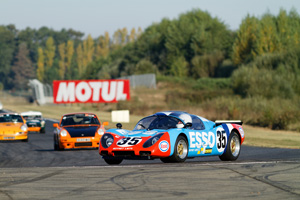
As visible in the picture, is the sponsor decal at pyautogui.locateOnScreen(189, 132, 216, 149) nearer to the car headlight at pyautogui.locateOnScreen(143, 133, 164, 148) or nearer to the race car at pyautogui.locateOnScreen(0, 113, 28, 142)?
the car headlight at pyautogui.locateOnScreen(143, 133, 164, 148)

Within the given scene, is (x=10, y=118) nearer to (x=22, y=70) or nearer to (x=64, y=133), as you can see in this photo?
(x=64, y=133)

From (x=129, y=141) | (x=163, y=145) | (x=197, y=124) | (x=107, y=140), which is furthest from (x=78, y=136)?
(x=163, y=145)

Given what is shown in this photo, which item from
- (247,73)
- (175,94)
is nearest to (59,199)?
(247,73)

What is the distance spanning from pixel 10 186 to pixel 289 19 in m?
72.1

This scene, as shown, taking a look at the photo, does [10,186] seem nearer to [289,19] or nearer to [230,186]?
[230,186]

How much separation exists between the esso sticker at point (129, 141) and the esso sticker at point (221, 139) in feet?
7.81

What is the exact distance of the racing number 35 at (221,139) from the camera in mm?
15430

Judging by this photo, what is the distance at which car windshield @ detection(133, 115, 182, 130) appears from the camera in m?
14.9

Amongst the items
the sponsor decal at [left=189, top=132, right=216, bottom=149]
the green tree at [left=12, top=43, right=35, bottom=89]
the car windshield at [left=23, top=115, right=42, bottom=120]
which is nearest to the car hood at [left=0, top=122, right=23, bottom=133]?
the car windshield at [left=23, top=115, right=42, bottom=120]

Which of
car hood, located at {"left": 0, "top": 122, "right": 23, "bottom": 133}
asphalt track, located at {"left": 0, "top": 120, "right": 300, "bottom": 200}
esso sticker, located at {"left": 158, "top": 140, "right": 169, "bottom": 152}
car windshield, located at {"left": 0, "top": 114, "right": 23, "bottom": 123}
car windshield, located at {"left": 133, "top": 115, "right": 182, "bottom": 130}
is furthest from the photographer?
car windshield, located at {"left": 0, "top": 114, "right": 23, "bottom": 123}

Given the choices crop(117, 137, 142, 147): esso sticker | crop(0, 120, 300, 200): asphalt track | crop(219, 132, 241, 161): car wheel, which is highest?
crop(117, 137, 142, 147): esso sticker

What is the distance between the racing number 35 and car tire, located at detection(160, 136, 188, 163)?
4.19 ft

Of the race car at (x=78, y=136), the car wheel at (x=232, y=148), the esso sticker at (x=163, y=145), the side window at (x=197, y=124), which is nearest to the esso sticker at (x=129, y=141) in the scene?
the esso sticker at (x=163, y=145)

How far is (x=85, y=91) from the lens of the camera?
219ft
